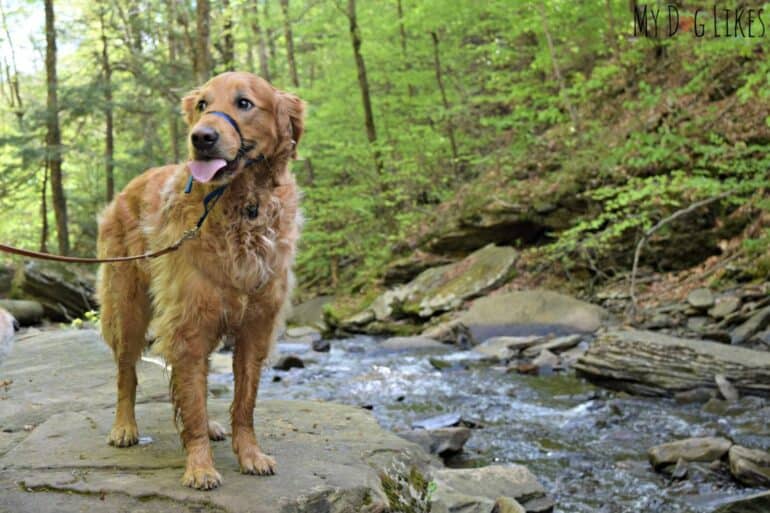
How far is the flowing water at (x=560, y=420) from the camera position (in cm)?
539

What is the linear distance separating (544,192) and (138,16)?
14451 mm

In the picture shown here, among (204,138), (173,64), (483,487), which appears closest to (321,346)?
(483,487)

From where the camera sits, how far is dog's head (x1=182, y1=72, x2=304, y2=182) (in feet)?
9.44

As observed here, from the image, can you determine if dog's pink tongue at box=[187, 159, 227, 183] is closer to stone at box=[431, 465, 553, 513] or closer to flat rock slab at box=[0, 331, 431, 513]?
flat rock slab at box=[0, 331, 431, 513]

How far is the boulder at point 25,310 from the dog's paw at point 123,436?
447 inches

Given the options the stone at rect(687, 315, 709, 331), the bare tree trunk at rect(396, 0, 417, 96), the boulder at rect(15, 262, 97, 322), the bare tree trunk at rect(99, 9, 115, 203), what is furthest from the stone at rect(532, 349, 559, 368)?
the bare tree trunk at rect(99, 9, 115, 203)

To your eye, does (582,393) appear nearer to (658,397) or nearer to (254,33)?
(658,397)

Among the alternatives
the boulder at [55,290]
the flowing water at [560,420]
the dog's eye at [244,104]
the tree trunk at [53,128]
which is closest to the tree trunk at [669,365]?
the flowing water at [560,420]

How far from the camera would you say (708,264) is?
1193 cm

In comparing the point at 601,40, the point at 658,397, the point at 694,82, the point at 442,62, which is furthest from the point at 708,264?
the point at 442,62

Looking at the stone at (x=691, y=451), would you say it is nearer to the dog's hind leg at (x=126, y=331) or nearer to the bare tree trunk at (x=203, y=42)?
the dog's hind leg at (x=126, y=331)

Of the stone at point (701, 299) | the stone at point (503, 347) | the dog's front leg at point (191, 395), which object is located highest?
the dog's front leg at point (191, 395)

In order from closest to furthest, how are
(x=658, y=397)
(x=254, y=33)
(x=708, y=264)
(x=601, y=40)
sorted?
(x=658, y=397)
(x=708, y=264)
(x=601, y=40)
(x=254, y=33)

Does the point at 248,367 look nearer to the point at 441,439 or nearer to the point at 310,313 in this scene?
the point at 441,439
